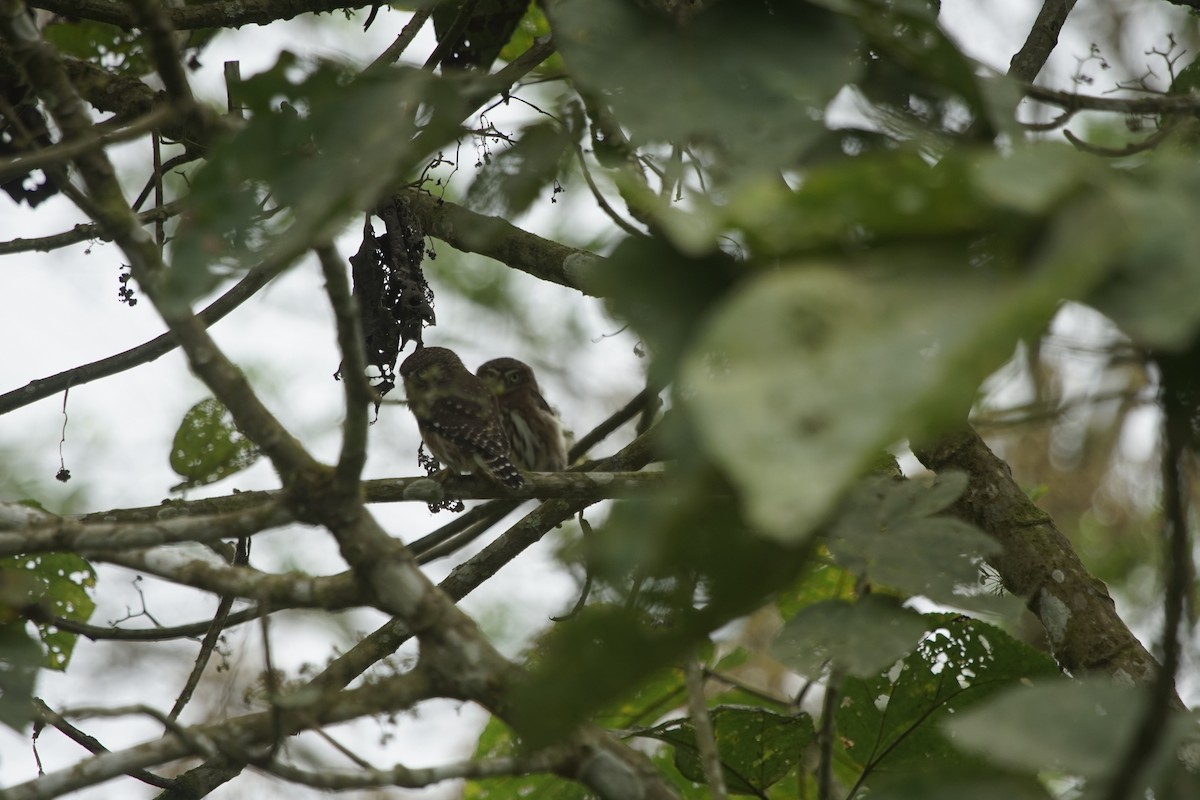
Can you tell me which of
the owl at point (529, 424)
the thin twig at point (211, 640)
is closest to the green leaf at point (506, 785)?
the thin twig at point (211, 640)

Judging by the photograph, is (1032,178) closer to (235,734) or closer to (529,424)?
(235,734)

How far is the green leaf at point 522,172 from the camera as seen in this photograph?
1.98m

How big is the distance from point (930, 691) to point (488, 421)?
2.95 m

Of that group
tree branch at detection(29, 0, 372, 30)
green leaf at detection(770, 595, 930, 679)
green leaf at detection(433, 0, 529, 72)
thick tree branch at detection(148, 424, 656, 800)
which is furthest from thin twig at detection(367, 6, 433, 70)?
green leaf at detection(770, 595, 930, 679)

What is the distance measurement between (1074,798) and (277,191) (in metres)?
1.43

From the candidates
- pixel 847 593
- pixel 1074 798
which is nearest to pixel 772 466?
pixel 1074 798

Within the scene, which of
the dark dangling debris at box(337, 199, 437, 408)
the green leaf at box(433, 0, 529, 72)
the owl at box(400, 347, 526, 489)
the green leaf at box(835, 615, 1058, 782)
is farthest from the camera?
the owl at box(400, 347, 526, 489)

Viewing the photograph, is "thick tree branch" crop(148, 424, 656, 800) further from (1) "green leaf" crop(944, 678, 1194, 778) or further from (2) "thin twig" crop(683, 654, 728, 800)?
(1) "green leaf" crop(944, 678, 1194, 778)

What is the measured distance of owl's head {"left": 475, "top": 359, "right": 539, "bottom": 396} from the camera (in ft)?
21.5

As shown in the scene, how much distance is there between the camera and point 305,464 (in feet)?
6.09

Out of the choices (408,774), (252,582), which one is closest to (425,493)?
(252,582)

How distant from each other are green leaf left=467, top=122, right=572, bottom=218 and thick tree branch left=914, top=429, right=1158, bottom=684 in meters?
1.37

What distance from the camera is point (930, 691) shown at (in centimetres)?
271

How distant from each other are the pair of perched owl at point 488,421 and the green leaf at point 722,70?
2658 mm
